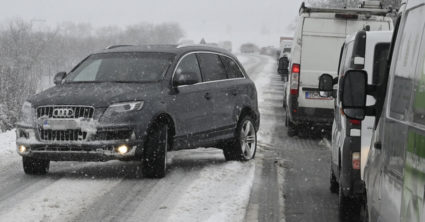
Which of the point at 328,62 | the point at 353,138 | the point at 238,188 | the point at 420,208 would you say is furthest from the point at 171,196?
the point at 328,62

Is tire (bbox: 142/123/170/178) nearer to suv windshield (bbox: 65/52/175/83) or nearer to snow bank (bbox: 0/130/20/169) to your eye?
suv windshield (bbox: 65/52/175/83)

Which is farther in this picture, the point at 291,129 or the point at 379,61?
the point at 291,129

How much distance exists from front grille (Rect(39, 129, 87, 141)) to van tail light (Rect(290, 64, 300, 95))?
636 cm

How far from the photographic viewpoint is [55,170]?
10.3 metres

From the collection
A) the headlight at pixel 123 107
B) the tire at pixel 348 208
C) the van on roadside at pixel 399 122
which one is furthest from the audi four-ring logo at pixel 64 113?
the van on roadside at pixel 399 122

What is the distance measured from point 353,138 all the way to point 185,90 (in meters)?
3.77

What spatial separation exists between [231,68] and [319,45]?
3245 mm

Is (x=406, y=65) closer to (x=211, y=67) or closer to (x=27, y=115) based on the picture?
(x=27, y=115)

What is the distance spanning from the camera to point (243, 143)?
11586 millimetres

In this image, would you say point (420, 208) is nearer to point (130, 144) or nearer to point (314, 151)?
point (130, 144)

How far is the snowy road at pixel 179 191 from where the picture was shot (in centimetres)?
741

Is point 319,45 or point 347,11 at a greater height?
point 347,11

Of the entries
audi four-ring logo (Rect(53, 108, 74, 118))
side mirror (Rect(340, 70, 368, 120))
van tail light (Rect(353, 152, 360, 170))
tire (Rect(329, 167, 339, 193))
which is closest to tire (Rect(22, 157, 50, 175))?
audi four-ring logo (Rect(53, 108, 74, 118))

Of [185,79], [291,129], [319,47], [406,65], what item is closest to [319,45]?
[319,47]
